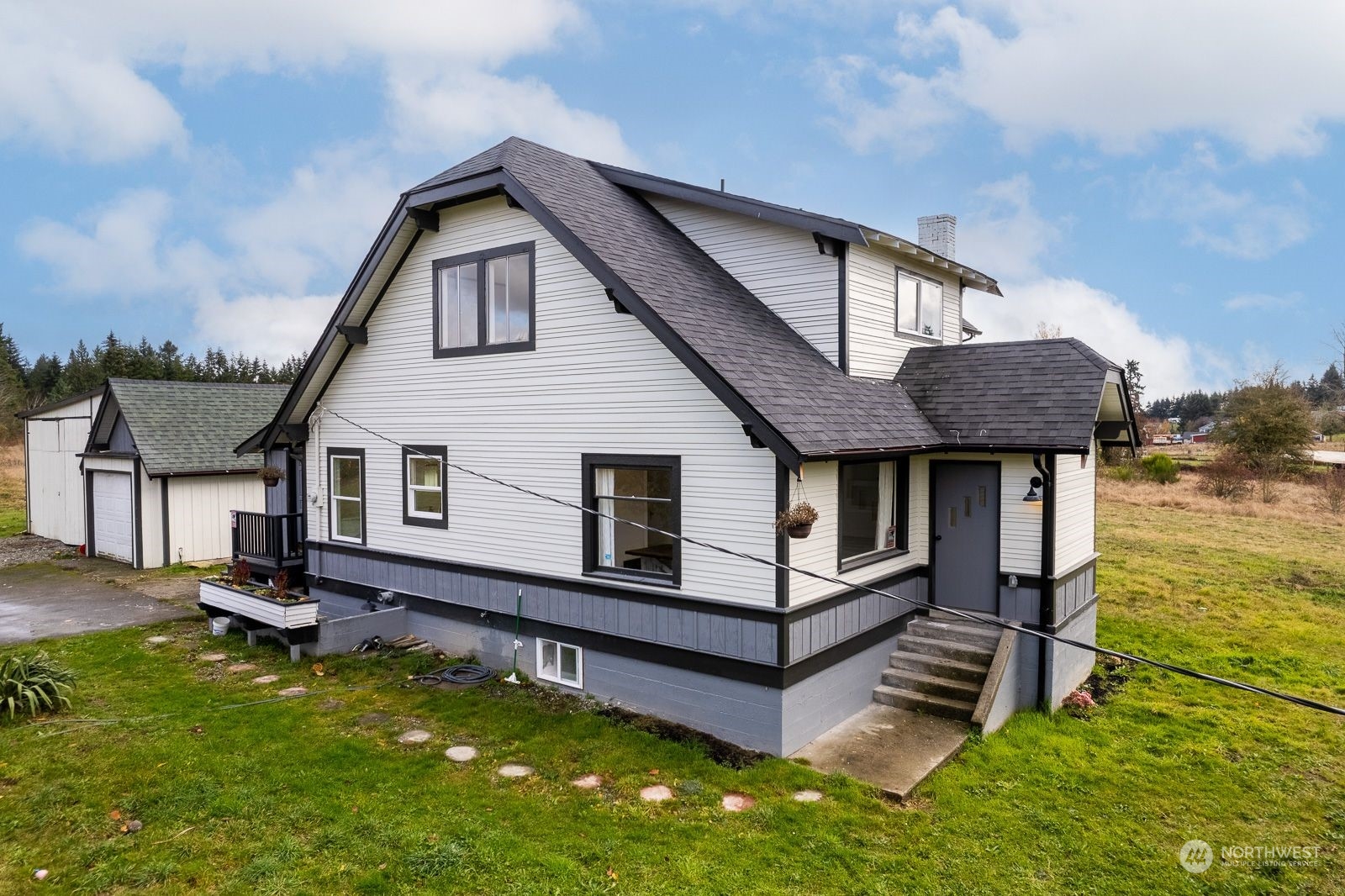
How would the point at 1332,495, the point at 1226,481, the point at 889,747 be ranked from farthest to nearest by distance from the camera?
1. the point at 1226,481
2. the point at 1332,495
3. the point at 889,747

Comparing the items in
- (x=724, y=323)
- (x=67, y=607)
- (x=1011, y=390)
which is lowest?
(x=67, y=607)

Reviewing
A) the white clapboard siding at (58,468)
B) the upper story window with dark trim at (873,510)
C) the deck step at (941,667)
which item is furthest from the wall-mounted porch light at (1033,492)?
the white clapboard siding at (58,468)

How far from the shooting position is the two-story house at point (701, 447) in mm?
8023

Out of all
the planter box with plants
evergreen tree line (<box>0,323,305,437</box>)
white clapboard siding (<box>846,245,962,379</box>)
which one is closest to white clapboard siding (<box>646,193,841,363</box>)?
white clapboard siding (<box>846,245,962,379</box>)

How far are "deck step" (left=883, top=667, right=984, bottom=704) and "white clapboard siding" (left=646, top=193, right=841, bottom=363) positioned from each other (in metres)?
4.07

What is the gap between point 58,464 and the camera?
73.9 ft

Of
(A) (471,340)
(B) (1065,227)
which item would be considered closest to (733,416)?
(A) (471,340)

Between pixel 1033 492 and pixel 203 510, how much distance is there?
19.6 m

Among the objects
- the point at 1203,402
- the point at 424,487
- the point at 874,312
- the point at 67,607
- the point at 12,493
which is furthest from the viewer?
the point at 1203,402

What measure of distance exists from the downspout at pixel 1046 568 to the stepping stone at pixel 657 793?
516 cm

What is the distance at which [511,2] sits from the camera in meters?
15.0

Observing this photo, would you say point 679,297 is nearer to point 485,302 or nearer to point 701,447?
point 701,447

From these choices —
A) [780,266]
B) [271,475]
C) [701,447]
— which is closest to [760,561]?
[701,447]

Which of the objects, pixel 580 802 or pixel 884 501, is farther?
pixel 884 501
